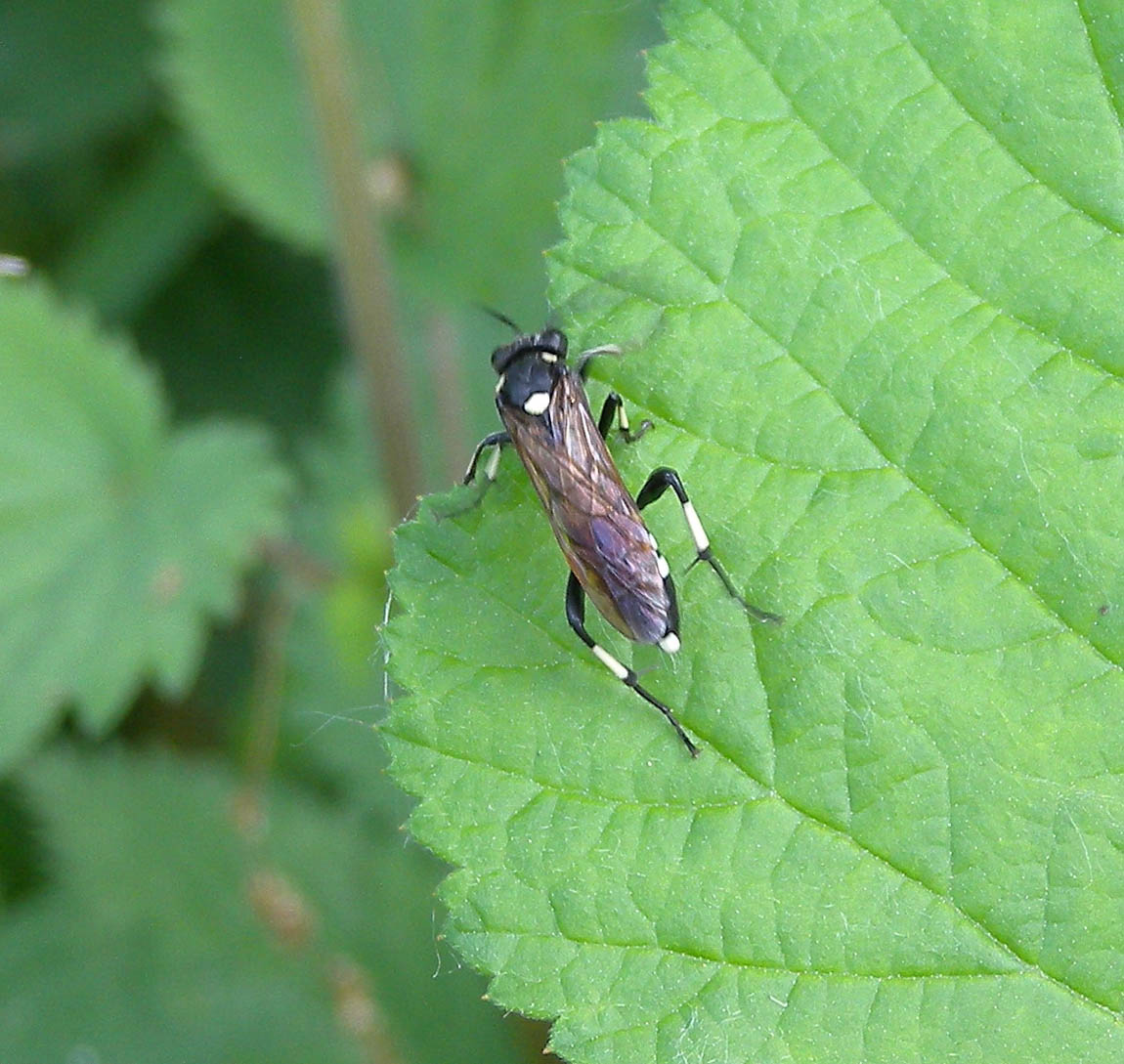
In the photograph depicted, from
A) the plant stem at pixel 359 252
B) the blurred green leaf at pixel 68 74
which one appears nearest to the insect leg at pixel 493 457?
the plant stem at pixel 359 252

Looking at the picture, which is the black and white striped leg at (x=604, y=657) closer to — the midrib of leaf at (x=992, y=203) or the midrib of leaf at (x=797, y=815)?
the midrib of leaf at (x=797, y=815)

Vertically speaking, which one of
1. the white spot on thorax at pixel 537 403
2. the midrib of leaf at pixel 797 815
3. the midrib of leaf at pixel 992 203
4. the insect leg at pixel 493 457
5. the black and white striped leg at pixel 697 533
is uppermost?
the midrib of leaf at pixel 992 203

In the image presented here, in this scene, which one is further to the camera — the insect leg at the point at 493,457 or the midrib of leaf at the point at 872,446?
the insect leg at the point at 493,457

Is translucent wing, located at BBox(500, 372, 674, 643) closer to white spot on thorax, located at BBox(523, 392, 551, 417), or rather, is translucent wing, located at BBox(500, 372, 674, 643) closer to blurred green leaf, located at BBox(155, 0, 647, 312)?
white spot on thorax, located at BBox(523, 392, 551, 417)

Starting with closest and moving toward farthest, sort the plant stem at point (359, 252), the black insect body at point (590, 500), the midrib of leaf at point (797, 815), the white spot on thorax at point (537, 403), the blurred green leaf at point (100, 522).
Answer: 1. the midrib of leaf at point (797, 815)
2. the black insect body at point (590, 500)
3. the white spot on thorax at point (537, 403)
4. the plant stem at point (359, 252)
5. the blurred green leaf at point (100, 522)

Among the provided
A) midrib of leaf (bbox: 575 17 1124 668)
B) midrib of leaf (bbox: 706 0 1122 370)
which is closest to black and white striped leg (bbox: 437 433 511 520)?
midrib of leaf (bbox: 575 17 1124 668)

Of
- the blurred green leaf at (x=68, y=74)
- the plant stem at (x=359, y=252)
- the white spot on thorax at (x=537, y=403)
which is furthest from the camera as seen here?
the blurred green leaf at (x=68, y=74)
